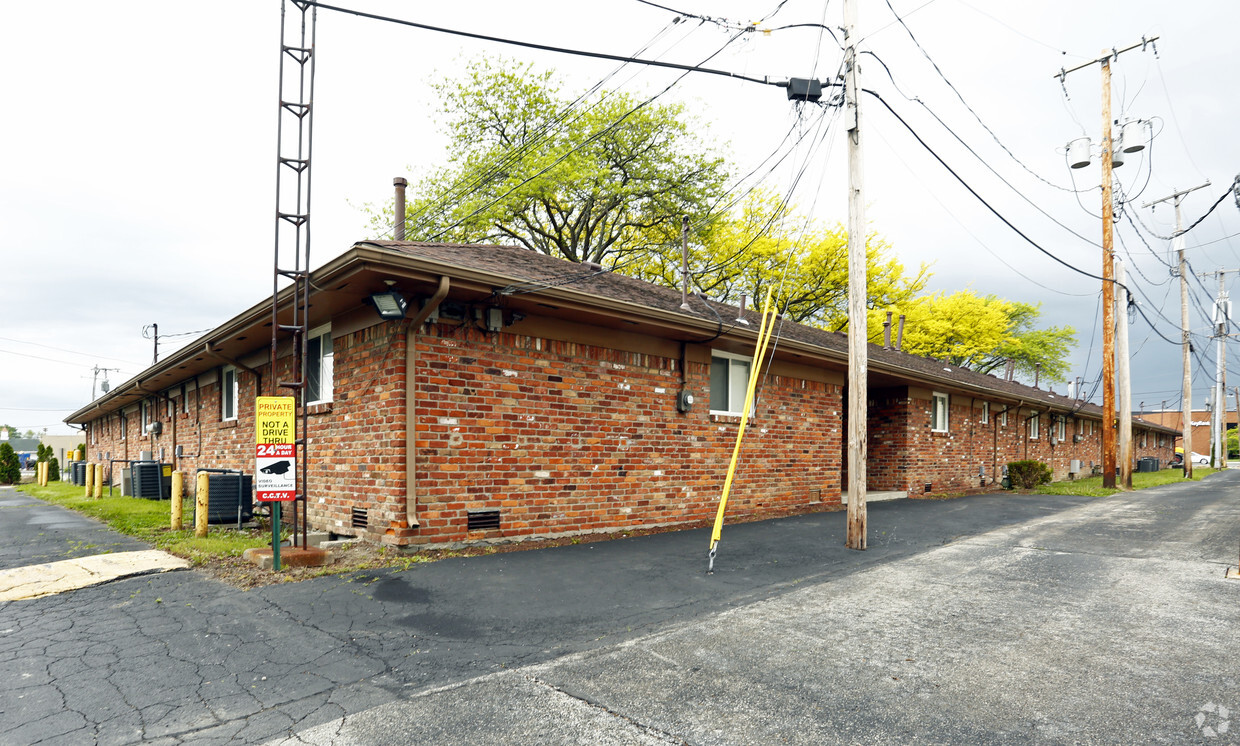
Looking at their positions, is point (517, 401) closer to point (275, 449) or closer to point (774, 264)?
point (275, 449)

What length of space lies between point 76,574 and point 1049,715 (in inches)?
335

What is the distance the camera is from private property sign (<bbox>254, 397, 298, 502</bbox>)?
6777mm

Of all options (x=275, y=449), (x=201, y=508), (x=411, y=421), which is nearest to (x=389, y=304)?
(x=411, y=421)

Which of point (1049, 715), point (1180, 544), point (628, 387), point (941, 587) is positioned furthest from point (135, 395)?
point (1180, 544)

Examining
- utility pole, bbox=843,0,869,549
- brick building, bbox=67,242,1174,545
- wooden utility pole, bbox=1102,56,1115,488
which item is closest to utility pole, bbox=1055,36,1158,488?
wooden utility pole, bbox=1102,56,1115,488

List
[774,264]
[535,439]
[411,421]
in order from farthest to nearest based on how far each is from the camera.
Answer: [774,264] < [535,439] < [411,421]

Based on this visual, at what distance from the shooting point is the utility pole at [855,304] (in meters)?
8.92

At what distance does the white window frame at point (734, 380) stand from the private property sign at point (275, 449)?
684 cm

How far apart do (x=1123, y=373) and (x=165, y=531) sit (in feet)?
77.1

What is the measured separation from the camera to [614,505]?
31.9ft

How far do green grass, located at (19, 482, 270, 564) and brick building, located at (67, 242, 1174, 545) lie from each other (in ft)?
3.56

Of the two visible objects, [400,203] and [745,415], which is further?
[400,203]

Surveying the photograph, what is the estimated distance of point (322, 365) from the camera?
9.84 m

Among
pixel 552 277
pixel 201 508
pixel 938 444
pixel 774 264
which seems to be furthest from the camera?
pixel 774 264
